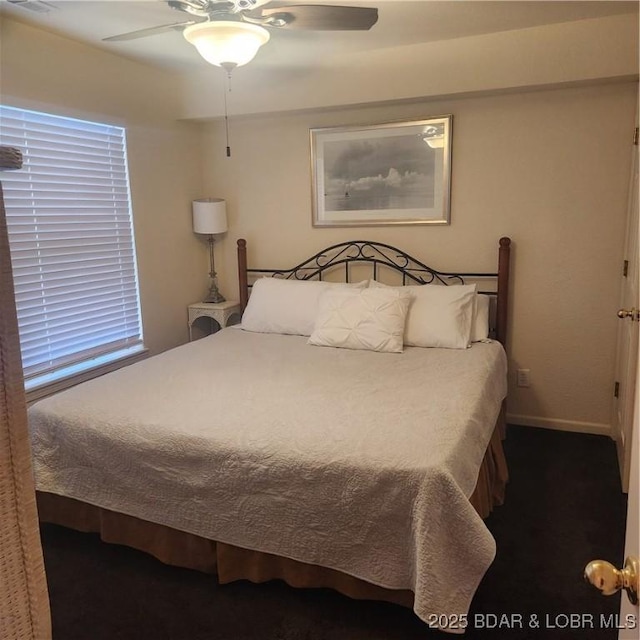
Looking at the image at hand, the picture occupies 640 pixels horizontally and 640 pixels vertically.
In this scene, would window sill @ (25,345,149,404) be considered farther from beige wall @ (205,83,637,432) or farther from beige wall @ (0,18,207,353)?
beige wall @ (205,83,637,432)

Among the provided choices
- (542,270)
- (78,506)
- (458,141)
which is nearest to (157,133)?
(458,141)

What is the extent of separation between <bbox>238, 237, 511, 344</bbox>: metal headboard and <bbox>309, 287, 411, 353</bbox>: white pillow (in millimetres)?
434

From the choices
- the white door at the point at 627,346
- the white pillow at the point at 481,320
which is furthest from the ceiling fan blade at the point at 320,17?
the white pillow at the point at 481,320

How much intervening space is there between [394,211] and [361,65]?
0.95m

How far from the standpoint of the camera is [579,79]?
2.81 metres

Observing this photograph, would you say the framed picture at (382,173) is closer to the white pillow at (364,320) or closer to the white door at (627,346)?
the white pillow at (364,320)

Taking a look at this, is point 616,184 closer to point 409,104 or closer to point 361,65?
point 409,104

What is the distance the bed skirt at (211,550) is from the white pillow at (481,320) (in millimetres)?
860

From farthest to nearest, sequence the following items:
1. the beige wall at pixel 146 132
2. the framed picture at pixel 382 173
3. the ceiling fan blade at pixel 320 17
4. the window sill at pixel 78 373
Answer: the framed picture at pixel 382 173 → the window sill at pixel 78 373 → the beige wall at pixel 146 132 → the ceiling fan blade at pixel 320 17

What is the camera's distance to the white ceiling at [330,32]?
2438 mm

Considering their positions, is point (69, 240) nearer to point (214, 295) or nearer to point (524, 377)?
point (214, 295)

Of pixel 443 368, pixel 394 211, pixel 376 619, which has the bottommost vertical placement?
pixel 376 619

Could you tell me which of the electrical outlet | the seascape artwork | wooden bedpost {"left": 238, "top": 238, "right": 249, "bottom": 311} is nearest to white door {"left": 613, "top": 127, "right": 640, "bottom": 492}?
the electrical outlet

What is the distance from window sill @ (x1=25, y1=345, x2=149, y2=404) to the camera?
9.16 feet
